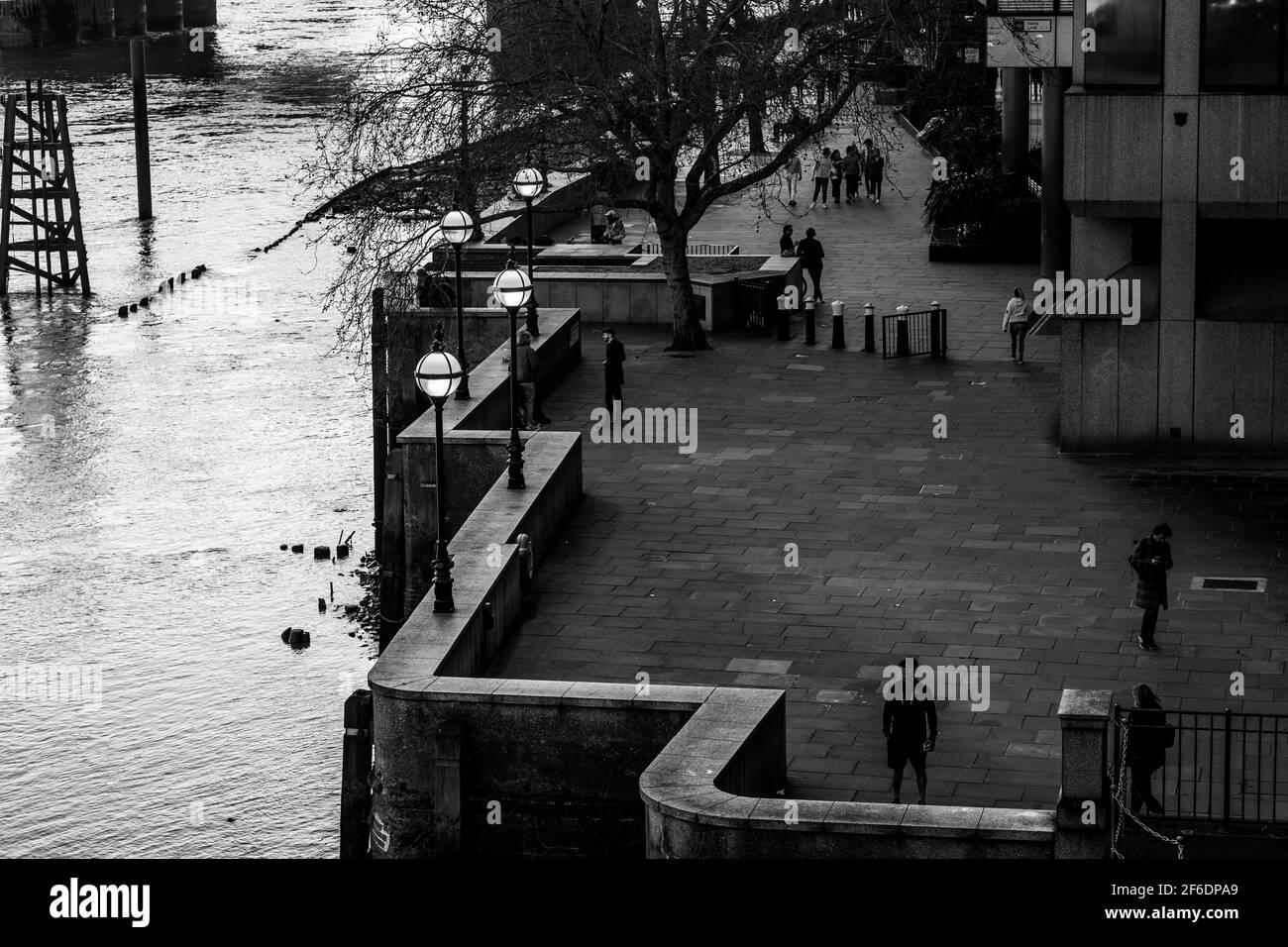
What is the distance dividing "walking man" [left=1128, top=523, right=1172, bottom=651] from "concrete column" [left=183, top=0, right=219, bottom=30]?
118m

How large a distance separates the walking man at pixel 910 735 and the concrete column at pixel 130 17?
116 meters

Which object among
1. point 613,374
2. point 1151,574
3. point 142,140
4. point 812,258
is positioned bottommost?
point 1151,574

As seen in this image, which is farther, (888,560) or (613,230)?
(613,230)

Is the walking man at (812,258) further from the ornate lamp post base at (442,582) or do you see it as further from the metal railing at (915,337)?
the ornate lamp post base at (442,582)

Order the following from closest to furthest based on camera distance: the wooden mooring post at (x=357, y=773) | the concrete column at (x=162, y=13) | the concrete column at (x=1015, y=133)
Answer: the wooden mooring post at (x=357, y=773), the concrete column at (x=1015, y=133), the concrete column at (x=162, y=13)

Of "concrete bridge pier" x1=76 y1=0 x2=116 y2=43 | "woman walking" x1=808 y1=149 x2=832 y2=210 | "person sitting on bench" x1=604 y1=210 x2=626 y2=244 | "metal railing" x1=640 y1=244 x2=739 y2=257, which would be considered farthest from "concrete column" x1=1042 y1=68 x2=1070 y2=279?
"concrete bridge pier" x1=76 y1=0 x2=116 y2=43

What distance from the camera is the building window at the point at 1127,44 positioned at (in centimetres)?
2895

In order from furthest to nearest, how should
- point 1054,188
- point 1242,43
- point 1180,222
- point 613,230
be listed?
1. point 613,230
2. point 1054,188
3. point 1180,222
4. point 1242,43

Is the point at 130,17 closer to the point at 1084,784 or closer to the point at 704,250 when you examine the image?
the point at 704,250

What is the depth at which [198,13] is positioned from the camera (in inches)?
5290

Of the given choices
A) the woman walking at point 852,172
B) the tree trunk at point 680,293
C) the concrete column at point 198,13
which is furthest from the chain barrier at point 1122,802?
the concrete column at point 198,13

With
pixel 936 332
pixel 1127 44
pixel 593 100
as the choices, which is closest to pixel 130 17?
pixel 593 100

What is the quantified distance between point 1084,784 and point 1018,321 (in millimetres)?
19338
